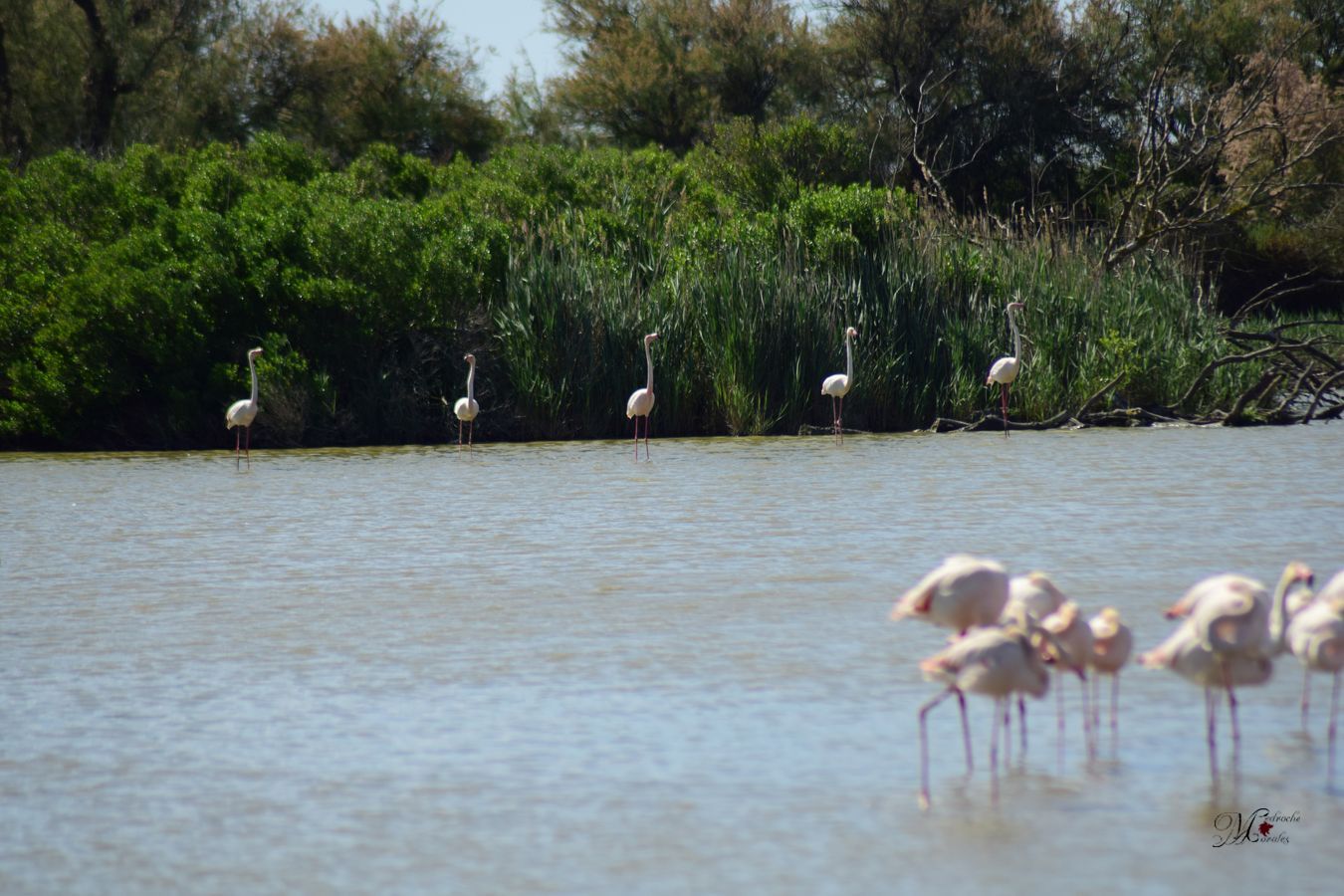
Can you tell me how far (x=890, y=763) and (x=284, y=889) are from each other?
6.18 ft

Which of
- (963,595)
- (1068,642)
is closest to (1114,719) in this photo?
(1068,642)

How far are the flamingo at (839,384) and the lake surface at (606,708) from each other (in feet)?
19.1

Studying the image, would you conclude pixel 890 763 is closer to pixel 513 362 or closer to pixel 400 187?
pixel 513 362

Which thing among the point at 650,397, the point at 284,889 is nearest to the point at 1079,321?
the point at 650,397

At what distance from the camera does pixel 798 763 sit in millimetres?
4910

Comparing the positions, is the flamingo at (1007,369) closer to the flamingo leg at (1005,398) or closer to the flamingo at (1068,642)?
the flamingo leg at (1005,398)

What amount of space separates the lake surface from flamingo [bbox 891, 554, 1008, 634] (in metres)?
0.44

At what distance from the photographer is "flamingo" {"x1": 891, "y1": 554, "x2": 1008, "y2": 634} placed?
15.9ft

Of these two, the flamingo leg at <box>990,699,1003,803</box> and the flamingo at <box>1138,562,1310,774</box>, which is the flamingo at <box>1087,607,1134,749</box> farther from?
the flamingo leg at <box>990,699,1003,803</box>

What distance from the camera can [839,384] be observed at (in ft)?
58.6

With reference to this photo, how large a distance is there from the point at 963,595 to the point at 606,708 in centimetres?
148

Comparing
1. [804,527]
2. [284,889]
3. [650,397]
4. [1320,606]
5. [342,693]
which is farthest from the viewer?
[650,397]

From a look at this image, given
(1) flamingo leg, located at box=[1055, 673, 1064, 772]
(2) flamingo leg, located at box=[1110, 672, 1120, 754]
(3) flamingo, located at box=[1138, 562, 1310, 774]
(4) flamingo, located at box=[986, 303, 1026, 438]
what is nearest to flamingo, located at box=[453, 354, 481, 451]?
(4) flamingo, located at box=[986, 303, 1026, 438]
